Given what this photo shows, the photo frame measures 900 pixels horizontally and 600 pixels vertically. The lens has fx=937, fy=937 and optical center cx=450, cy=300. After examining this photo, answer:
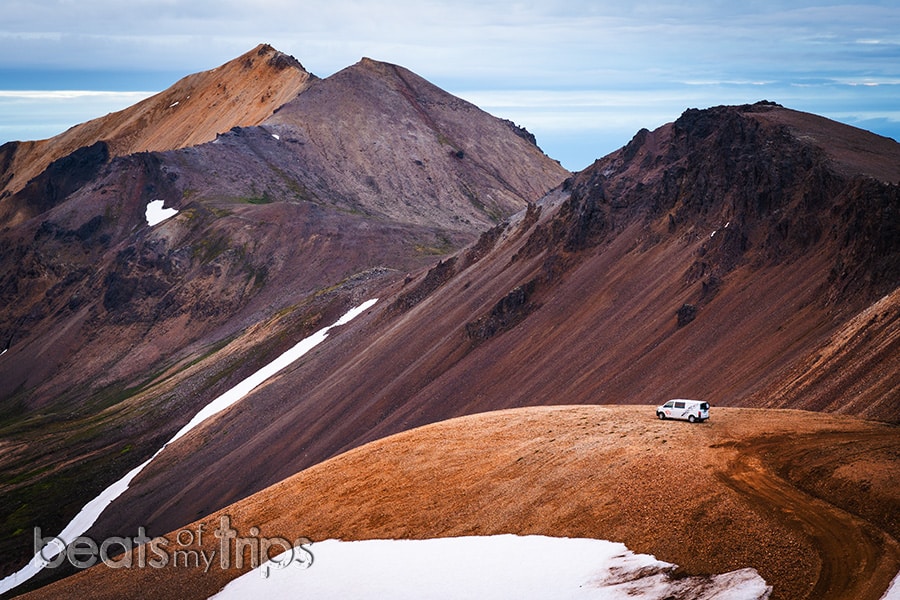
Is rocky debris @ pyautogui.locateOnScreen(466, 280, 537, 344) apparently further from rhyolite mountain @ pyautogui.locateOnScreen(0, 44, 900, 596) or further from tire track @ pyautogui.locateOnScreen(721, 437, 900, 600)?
tire track @ pyautogui.locateOnScreen(721, 437, 900, 600)

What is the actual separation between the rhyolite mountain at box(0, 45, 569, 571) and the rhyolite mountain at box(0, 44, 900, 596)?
0.54m

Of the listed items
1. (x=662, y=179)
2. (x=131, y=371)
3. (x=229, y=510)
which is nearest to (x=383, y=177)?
(x=131, y=371)

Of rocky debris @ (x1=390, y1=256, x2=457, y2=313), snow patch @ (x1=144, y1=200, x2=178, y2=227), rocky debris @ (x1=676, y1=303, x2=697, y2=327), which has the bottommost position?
rocky debris @ (x1=676, y1=303, x2=697, y2=327)

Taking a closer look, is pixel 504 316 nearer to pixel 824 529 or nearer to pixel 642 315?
pixel 642 315

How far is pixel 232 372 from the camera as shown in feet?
360

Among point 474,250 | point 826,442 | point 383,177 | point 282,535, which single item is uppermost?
point 383,177

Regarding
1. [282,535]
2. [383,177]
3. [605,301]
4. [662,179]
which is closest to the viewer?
[282,535]

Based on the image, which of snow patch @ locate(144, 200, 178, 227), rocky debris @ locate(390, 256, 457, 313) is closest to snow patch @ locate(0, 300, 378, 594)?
rocky debris @ locate(390, 256, 457, 313)

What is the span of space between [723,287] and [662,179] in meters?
22.1

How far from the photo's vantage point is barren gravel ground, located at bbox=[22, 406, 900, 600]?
25.6 metres

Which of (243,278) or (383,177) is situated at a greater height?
Answer: (383,177)

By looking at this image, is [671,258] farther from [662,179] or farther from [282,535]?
[282,535]

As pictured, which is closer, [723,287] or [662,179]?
[723,287]

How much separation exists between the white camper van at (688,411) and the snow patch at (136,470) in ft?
182
